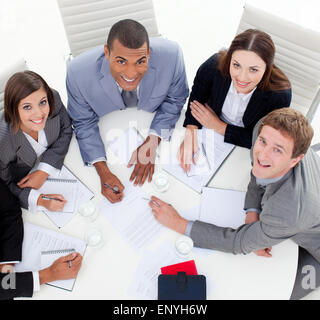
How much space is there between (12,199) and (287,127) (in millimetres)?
1307

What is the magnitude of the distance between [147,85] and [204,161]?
0.55 meters

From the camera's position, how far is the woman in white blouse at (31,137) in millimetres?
1553

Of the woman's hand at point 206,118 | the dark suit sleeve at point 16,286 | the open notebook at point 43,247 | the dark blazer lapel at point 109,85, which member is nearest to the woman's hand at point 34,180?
the open notebook at point 43,247

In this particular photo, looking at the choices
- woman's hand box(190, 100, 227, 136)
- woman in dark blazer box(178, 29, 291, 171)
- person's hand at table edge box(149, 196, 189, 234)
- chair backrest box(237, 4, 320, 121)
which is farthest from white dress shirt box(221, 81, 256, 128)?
person's hand at table edge box(149, 196, 189, 234)

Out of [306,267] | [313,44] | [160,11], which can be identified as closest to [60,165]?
[306,267]

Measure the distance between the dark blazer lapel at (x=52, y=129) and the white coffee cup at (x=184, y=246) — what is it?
884 millimetres

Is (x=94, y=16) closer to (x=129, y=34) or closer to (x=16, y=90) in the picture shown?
(x=129, y=34)

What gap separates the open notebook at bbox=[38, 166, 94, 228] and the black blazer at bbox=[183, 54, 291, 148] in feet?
2.33

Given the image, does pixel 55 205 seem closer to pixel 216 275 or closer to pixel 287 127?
pixel 216 275

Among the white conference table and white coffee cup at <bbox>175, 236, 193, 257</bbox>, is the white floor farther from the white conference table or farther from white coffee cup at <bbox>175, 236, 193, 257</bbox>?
white coffee cup at <bbox>175, 236, 193, 257</bbox>

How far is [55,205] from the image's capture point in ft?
5.29

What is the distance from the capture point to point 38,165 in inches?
70.4

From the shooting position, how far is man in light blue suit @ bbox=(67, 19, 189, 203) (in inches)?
65.2

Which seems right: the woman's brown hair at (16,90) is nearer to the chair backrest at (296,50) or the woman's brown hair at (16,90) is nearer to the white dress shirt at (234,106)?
the white dress shirt at (234,106)
